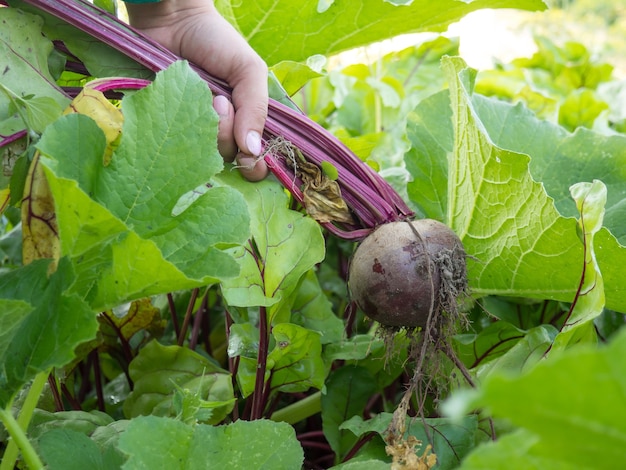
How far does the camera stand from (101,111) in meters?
0.85

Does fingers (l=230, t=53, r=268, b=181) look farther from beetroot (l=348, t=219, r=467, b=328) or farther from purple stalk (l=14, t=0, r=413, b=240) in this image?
beetroot (l=348, t=219, r=467, b=328)

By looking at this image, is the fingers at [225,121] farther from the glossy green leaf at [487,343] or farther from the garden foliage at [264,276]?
the glossy green leaf at [487,343]

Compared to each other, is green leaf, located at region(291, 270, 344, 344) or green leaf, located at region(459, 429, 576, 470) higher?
green leaf, located at region(459, 429, 576, 470)

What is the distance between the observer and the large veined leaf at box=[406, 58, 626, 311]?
98cm

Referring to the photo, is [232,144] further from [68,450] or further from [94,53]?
[68,450]

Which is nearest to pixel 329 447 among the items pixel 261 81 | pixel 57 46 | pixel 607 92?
pixel 261 81

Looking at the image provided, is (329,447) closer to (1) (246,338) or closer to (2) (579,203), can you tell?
(1) (246,338)

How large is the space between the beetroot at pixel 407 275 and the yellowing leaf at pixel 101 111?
42 cm

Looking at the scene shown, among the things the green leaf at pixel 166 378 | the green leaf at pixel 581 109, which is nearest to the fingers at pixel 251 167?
the green leaf at pixel 166 378

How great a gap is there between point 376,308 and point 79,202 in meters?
0.52

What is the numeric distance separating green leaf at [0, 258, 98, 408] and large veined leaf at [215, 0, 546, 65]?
0.84m

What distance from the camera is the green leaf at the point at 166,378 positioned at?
102cm

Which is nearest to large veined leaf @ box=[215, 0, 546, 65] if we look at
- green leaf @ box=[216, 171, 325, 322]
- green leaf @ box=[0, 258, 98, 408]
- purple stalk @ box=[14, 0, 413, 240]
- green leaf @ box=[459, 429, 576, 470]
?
purple stalk @ box=[14, 0, 413, 240]

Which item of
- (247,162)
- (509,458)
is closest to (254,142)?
(247,162)
